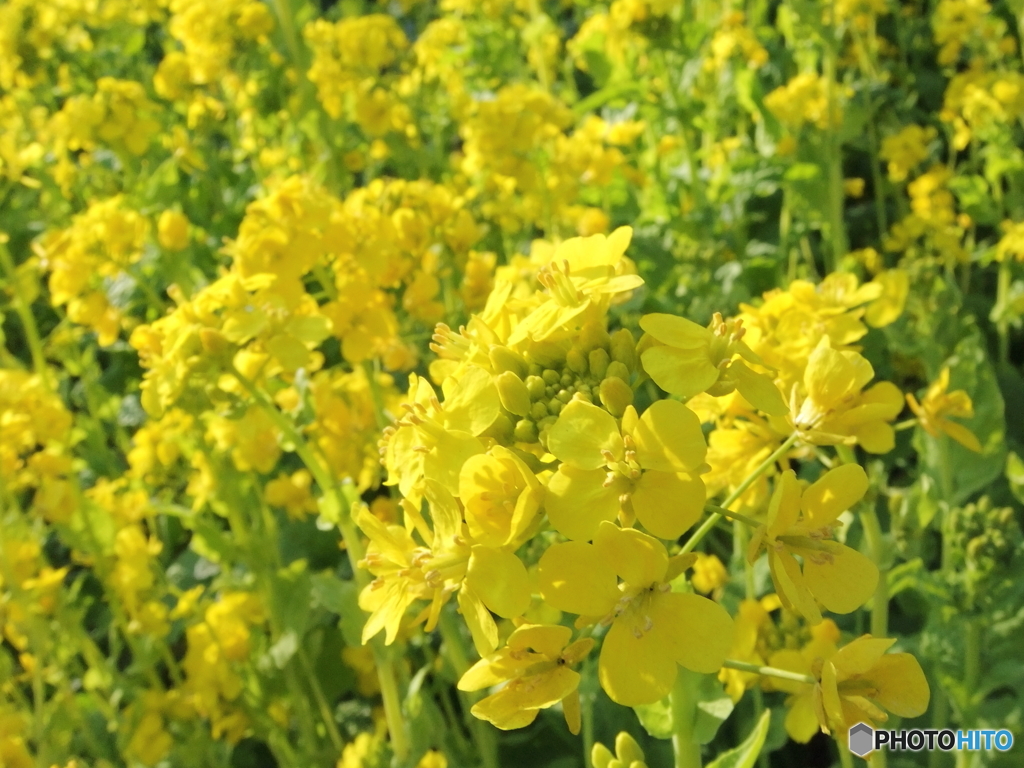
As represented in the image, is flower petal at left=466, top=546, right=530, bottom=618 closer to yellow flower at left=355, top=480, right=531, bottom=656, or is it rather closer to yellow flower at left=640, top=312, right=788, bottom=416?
yellow flower at left=355, top=480, right=531, bottom=656

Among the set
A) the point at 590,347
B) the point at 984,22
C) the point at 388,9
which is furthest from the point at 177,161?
the point at 388,9

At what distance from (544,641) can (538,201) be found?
8.06 feet

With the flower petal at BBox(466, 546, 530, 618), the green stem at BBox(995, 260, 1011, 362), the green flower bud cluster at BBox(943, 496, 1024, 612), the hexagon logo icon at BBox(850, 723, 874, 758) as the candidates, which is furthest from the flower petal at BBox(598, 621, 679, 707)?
the green stem at BBox(995, 260, 1011, 362)

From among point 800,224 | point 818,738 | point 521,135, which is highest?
point 521,135

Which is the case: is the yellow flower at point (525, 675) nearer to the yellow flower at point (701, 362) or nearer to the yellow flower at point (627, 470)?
the yellow flower at point (627, 470)

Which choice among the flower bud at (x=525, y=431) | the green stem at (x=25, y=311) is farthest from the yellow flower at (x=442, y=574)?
the green stem at (x=25, y=311)

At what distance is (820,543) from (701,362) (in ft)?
0.87

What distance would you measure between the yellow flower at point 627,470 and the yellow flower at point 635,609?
0.10ft

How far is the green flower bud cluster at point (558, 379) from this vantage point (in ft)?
3.49

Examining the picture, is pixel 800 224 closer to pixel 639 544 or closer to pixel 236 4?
pixel 236 4

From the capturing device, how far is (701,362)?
1075 mm

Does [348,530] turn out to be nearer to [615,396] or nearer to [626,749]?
[626,749]

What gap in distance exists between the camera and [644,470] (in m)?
1.01

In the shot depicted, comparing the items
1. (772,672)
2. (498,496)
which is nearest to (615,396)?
(498,496)
